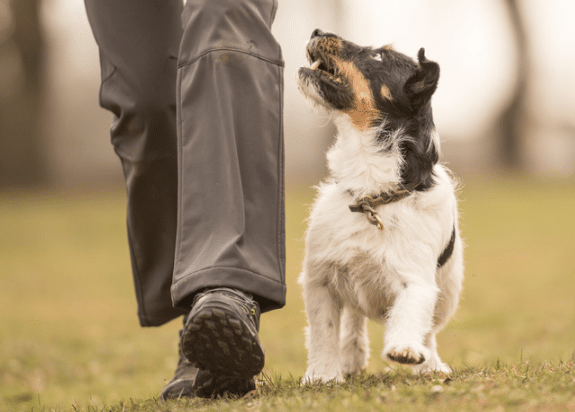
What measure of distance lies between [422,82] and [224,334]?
1.71m

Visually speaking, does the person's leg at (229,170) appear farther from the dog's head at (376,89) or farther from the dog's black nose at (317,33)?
the dog's black nose at (317,33)

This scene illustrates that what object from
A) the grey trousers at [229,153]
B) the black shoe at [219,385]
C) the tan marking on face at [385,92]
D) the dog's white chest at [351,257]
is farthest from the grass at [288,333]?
the tan marking on face at [385,92]

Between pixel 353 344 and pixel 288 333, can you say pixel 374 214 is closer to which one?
pixel 353 344

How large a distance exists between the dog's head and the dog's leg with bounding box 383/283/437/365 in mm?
688

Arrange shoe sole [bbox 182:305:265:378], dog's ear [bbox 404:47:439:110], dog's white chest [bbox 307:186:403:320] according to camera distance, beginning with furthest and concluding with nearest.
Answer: dog's ear [bbox 404:47:439:110] → dog's white chest [bbox 307:186:403:320] → shoe sole [bbox 182:305:265:378]

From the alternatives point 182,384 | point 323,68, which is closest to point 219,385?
point 182,384

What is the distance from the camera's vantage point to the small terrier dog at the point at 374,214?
310 cm

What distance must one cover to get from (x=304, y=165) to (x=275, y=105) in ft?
75.7

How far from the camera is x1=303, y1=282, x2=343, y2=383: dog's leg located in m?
3.16

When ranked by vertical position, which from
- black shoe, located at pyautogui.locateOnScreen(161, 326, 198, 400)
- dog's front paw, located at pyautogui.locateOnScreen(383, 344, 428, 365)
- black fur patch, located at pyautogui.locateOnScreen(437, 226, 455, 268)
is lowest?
black shoe, located at pyautogui.locateOnScreen(161, 326, 198, 400)

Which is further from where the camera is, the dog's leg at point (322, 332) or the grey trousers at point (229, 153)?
the dog's leg at point (322, 332)

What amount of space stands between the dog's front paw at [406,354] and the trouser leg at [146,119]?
126cm

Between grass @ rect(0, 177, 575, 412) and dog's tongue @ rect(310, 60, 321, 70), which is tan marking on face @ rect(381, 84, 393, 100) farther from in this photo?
grass @ rect(0, 177, 575, 412)

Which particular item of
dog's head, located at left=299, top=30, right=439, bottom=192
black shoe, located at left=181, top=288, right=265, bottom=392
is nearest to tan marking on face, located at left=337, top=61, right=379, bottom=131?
dog's head, located at left=299, top=30, right=439, bottom=192
